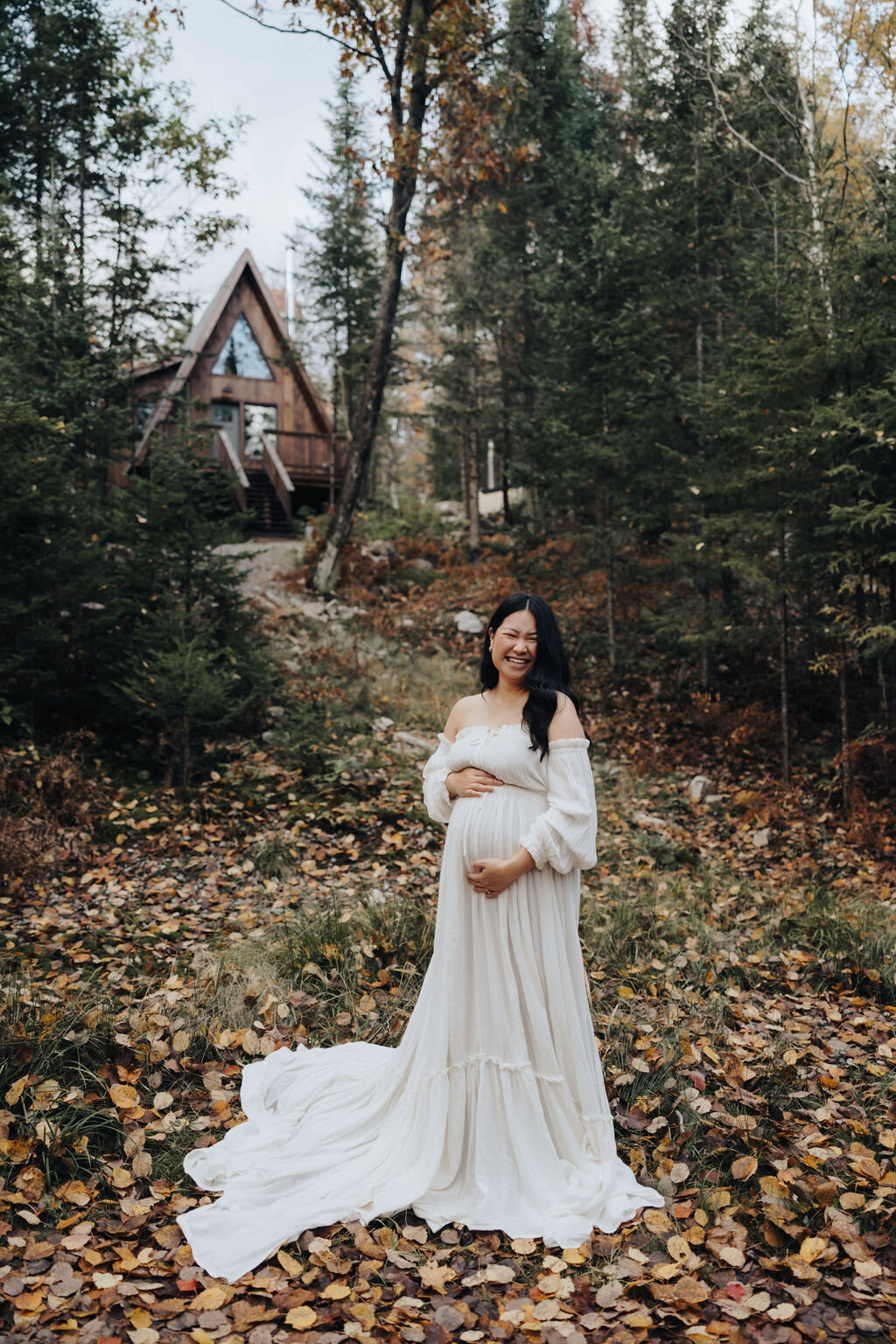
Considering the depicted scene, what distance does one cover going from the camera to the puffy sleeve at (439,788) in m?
4.18

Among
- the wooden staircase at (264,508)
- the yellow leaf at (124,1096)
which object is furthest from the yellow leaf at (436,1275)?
the wooden staircase at (264,508)

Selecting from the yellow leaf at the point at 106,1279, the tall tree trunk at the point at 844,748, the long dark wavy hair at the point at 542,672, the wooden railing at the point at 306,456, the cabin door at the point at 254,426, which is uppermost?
the cabin door at the point at 254,426

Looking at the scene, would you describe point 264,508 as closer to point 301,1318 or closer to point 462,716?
point 462,716

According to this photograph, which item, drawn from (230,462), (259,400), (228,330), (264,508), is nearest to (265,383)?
(259,400)

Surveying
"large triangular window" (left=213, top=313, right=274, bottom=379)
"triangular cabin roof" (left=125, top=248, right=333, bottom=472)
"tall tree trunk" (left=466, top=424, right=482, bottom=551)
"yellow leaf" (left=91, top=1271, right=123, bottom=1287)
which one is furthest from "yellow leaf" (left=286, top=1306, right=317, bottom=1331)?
"large triangular window" (left=213, top=313, right=274, bottom=379)

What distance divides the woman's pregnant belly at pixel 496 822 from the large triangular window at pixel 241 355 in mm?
23363

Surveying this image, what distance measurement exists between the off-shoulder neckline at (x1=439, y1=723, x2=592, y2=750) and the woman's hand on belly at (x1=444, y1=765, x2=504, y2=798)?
0.18m

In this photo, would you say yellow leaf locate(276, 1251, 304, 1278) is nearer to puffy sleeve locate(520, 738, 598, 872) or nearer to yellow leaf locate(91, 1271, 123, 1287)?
yellow leaf locate(91, 1271, 123, 1287)

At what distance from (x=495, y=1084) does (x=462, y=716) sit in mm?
1672

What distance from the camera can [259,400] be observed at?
83.0 ft

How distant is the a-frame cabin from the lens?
23375 millimetres

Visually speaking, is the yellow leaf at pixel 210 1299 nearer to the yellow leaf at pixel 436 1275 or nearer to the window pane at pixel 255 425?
the yellow leaf at pixel 436 1275

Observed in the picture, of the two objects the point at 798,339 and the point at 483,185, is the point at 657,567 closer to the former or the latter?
the point at 798,339

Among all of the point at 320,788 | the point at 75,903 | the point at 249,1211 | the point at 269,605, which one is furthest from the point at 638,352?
the point at 249,1211
